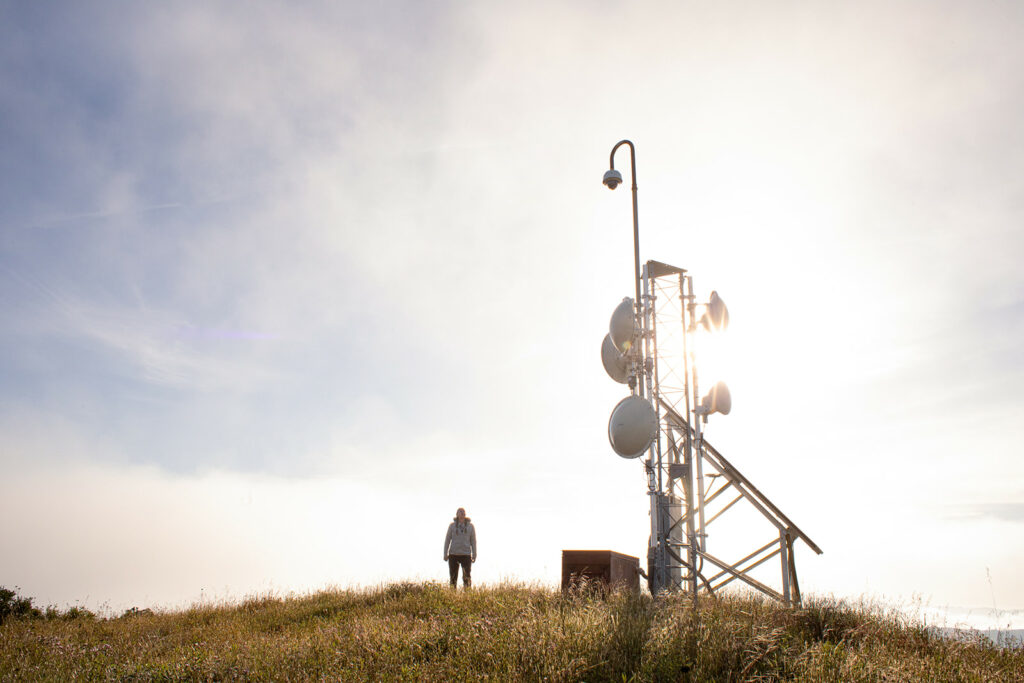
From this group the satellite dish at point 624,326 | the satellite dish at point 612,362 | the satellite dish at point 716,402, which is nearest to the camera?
the satellite dish at point 716,402

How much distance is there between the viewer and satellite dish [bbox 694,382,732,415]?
1490 centimetres

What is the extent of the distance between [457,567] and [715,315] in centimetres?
868

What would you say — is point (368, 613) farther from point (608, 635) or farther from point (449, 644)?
point (608, 635)

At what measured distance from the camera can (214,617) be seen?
15992mm

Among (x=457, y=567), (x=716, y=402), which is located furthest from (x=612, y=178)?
(x=457, y=567)

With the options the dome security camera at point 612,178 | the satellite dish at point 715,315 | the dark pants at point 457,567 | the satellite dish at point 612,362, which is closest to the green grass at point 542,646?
the dark pants at point 457,567

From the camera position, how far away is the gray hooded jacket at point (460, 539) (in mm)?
17141

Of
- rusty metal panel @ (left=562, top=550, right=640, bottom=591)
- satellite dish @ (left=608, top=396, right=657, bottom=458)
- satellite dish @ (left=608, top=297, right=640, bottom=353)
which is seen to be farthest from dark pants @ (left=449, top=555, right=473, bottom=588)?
satellite dish @ (left=608, top=297, right=640, bottom=353)

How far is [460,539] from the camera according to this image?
17.2 m

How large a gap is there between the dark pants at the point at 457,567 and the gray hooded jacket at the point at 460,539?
0.48 feet

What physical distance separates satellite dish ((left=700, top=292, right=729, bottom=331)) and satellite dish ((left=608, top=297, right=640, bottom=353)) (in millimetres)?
1588

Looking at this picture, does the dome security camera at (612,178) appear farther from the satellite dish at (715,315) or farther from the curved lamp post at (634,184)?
the satellite dish at (715,315)

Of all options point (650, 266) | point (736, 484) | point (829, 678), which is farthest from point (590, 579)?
point (650, 266)

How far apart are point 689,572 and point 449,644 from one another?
20.0 feet
